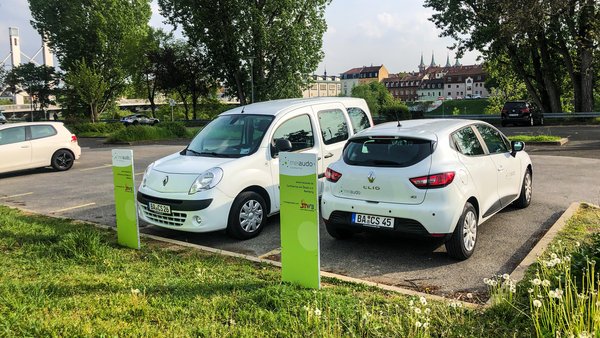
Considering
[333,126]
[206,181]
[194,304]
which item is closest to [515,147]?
[333,126]

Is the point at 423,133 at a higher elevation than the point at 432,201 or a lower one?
higher

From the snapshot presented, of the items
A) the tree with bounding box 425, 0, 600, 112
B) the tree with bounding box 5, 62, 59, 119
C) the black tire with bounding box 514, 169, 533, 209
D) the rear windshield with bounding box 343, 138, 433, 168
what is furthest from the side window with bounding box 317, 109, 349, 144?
the tree with bounding box 5, 62, 59, 119

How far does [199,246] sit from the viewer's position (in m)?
6.26

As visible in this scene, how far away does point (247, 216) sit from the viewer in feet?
22.2

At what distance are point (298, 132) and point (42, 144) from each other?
10649 millimetres

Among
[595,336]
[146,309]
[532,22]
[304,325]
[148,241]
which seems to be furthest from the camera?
[532,22]

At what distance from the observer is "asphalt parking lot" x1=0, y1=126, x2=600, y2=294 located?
5230 millimetres

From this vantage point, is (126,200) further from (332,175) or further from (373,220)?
(373,220)

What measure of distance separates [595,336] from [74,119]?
50.5 metres

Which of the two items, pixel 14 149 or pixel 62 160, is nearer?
pixel 14 149

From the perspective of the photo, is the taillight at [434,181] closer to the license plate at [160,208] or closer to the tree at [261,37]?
the license plate at [160,208]

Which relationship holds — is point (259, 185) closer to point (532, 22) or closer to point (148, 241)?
point (148, 241)

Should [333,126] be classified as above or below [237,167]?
above

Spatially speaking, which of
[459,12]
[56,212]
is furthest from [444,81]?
[56,212]
